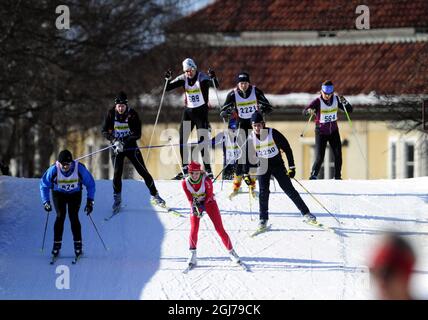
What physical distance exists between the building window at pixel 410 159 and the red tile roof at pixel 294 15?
3607 mm

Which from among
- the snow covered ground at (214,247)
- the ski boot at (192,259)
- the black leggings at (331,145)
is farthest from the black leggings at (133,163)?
the black leggings at (331,145)

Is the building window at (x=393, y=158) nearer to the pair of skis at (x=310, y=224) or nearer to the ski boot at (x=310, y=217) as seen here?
the pair of skis at (x=310, y=224)

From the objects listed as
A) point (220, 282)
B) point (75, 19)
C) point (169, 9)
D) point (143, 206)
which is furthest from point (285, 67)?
point (220, 282)

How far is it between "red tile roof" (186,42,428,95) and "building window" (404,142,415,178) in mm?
1554

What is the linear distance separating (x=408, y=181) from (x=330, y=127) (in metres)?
2.17

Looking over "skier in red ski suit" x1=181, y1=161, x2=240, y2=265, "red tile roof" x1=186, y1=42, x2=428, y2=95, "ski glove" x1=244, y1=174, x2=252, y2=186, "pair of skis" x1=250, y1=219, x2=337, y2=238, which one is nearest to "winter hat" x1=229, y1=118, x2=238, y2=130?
"ski glove" x1=244, y1=174, x2=252, y2=186

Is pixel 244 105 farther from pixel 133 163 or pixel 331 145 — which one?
pixel 133 163

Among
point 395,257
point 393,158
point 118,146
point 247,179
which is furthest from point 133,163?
point 393,158

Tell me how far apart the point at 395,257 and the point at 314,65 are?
87.2 feet

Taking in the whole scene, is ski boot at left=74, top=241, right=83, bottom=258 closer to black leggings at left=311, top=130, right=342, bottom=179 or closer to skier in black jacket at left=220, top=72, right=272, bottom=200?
skier in black jacket at left=220, top=72, right=272, bottom=200

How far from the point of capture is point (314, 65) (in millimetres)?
33094

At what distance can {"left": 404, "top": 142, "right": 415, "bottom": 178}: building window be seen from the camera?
3033 centimetres

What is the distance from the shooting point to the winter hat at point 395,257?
6.76 metres

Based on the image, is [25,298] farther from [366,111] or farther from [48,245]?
[366,111]
